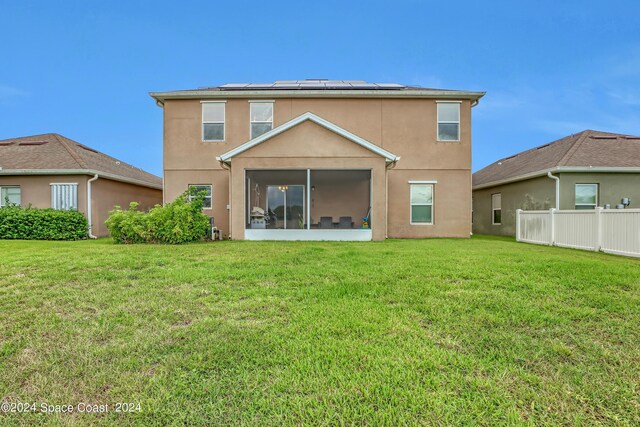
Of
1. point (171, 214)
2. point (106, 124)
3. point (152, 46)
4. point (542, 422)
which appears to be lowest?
point (542, 422)

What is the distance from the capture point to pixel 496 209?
58.7 feet

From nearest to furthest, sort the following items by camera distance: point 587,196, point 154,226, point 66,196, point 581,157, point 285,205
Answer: point 154,226 → point 587,196 → point 581,157 → point 66,196 → point 285,205

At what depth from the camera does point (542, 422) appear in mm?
2074

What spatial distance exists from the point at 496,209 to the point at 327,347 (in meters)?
18.2

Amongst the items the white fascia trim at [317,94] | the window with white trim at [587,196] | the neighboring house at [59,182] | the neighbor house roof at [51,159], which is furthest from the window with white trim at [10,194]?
the window with white trim at [587,196]

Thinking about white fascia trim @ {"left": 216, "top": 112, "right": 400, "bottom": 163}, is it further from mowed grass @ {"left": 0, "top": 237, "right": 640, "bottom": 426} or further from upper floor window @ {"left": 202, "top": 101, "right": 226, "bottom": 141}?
mowed grass @ {"left": 0, "top": 237, "right": 640, "bottom": 426}

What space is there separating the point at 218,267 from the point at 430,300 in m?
4.15

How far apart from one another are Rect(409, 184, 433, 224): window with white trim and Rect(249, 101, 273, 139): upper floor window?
740cm

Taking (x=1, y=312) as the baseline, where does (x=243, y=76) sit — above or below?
above

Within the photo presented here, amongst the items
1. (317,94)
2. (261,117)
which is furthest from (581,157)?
(261,117)

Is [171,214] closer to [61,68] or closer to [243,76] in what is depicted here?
[243,76]

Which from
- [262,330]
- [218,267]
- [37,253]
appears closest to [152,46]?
[37,253]

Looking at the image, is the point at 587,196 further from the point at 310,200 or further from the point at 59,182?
the point at 59,182

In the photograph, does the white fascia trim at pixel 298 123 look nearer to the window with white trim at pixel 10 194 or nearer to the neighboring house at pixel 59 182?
the neighboring house at pixel 59 182
